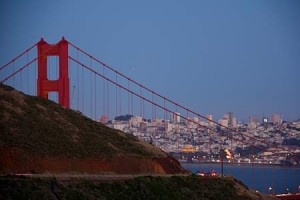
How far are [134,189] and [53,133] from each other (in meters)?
10.9

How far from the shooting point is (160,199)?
49.8 meters

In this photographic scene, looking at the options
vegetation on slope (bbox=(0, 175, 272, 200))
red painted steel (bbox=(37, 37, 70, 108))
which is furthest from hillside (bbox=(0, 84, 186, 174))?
vegetation on slope (bbox=(0, 175, 272, 200))

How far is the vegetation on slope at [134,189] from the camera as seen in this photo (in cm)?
3950

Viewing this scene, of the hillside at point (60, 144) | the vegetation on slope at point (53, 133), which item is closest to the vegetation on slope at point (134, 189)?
the hillside at point (60, 144)

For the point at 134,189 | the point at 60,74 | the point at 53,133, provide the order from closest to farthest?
1. the point at 134,189
2. the point at 53,133
3. the point at 60,74

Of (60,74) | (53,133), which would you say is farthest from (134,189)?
(60,74)

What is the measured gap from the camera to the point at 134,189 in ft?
159

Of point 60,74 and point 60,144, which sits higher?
point 60,74

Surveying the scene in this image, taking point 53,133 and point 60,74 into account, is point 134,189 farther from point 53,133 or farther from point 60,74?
point 60,74

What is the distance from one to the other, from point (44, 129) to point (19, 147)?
6.10 metres

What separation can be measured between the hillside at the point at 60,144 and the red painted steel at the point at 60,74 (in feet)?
4.20

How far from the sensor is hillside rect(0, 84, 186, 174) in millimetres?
51125

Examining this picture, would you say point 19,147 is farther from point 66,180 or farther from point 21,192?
point 21,192

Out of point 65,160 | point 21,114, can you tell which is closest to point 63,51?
point 21,114
